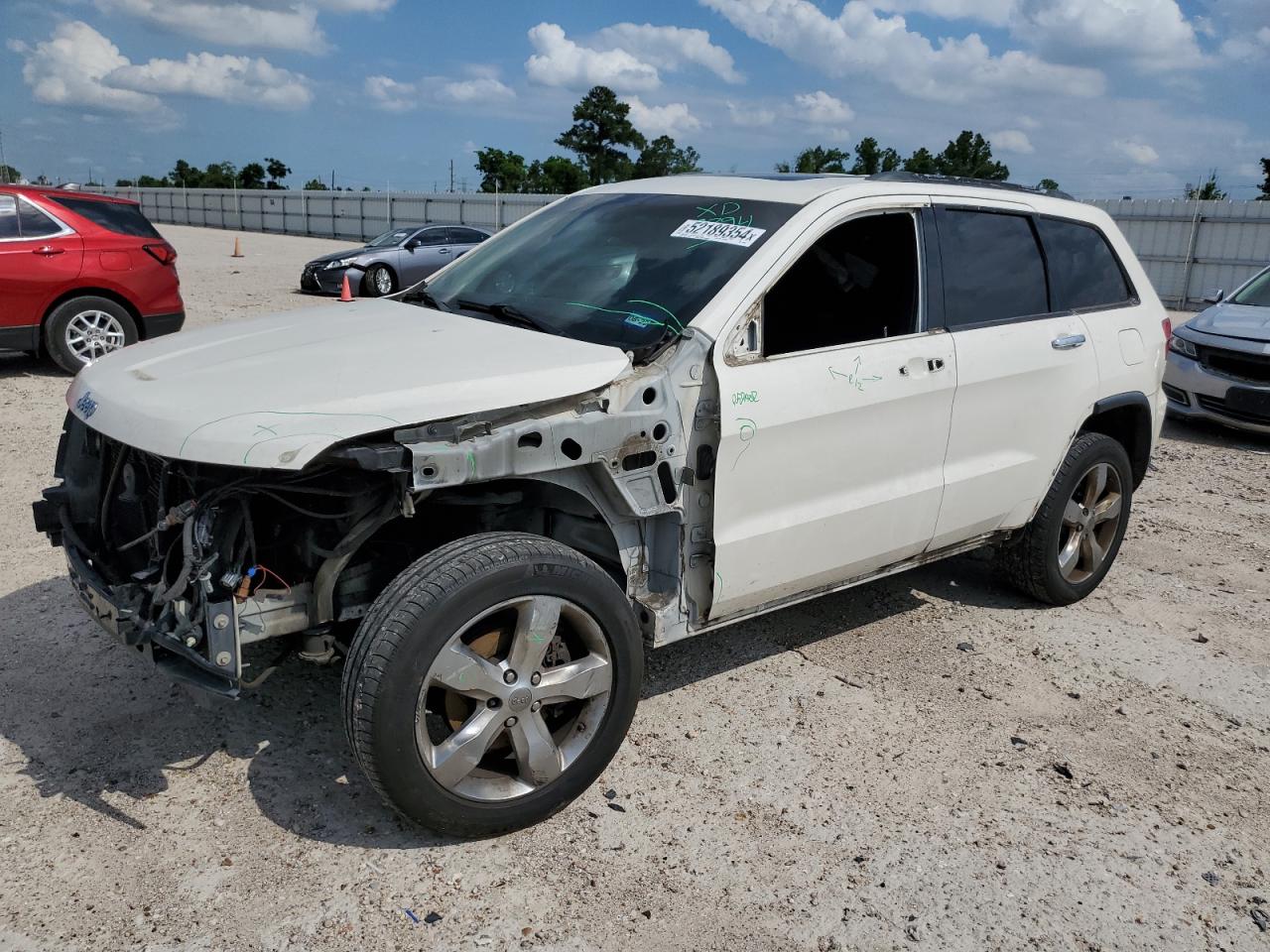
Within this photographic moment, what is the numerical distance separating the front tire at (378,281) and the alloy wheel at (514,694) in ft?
52.2

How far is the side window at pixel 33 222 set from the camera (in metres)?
9.16

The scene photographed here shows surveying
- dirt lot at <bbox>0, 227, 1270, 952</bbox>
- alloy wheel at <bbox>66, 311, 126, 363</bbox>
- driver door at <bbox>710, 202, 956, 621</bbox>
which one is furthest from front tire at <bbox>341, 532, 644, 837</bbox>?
alloy wheel at <bbox>66, 311, 126, 363</bbox>

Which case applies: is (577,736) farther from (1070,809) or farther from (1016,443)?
(1016,443)

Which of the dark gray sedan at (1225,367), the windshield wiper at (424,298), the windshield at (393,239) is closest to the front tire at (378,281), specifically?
the windshield at (393,239)

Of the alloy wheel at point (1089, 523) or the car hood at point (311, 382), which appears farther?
the alloy wheel at point (1089, 523)

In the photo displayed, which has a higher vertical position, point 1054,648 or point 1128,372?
point 1128,372

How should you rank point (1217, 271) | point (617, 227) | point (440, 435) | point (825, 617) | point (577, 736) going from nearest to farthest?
point (440, 435) < point (577, 736) < point (617, 227) < point (825, 617) < point (1217, 271)

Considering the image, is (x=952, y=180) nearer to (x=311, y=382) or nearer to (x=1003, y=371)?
(x=1003, y=371)

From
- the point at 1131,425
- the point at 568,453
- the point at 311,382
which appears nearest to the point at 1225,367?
the point at 1131,425

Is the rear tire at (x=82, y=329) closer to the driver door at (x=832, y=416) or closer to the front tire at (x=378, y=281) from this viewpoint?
the driver door at (x=832, y=416)

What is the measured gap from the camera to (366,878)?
3.02 m

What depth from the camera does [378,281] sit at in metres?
18.5

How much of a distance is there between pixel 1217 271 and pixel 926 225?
19.5 m

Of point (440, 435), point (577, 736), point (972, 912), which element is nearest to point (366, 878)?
point (577, 736)
